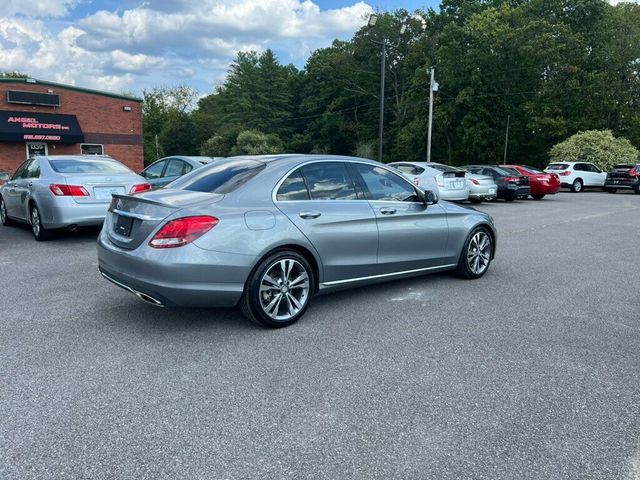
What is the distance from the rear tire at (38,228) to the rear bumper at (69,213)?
0.94ft

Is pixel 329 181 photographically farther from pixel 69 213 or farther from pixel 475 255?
pixel 69 213

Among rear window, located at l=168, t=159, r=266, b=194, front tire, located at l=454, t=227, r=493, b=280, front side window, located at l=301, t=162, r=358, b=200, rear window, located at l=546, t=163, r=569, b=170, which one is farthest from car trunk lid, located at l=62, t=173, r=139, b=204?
rear window, located at l=546, t=163, r=569, b=170

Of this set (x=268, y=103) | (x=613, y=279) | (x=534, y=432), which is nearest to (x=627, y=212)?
(x=613, y=279)

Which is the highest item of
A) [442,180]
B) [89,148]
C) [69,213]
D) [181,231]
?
[89,148]

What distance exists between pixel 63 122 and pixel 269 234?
29.7 m

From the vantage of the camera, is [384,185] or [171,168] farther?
[171,168]

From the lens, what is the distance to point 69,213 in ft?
25.2

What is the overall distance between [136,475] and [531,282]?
5.19 meters

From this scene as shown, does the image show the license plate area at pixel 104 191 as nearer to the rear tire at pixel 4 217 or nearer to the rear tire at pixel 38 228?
the rear tire at pixel 38 228

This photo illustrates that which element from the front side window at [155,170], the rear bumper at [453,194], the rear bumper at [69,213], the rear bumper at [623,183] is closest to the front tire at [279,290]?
the rear bumper at [69,213]

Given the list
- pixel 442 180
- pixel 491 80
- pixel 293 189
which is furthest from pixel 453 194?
pixel 491 80

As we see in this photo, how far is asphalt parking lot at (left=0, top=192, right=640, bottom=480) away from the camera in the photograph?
252 centimetres

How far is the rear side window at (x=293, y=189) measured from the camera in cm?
449

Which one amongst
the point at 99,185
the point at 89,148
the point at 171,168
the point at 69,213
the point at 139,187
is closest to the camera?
the point at 69,213
